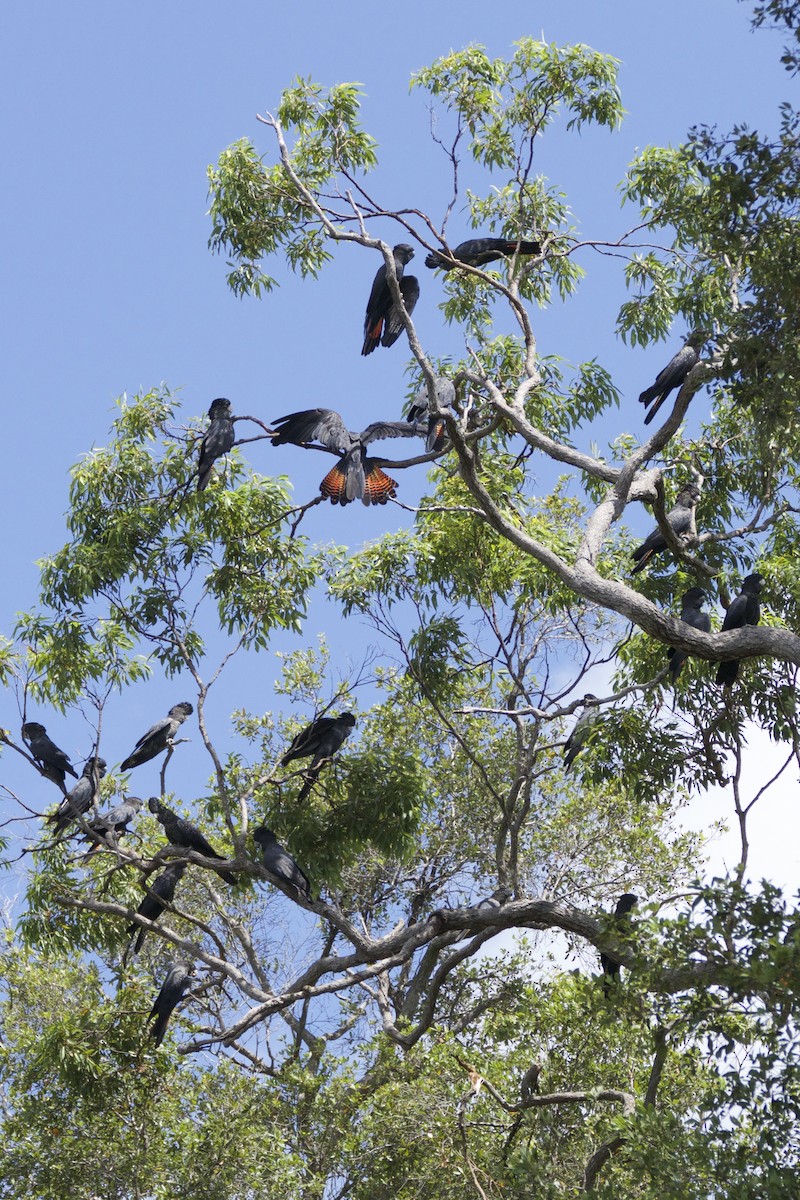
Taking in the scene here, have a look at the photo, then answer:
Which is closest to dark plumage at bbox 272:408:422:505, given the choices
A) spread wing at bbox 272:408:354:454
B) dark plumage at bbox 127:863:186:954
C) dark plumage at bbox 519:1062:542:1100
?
spread wing at bbox 272:408:354:454

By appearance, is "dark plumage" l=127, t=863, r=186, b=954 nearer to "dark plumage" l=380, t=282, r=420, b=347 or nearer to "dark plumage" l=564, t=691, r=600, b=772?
"dark plumage" l=564, t=691, r=600, b=772

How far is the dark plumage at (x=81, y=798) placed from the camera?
8664 mm

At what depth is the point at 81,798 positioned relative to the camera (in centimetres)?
908

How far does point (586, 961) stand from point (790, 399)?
6.37m

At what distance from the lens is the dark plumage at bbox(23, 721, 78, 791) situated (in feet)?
30.2

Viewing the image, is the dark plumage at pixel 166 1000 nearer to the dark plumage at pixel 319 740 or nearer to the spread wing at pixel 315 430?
the dark plumage at pixel 319 740

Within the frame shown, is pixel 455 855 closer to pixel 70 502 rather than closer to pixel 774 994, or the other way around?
pixel 70 502

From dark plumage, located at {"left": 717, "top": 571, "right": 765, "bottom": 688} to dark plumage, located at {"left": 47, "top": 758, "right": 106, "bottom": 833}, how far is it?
12.6 feet

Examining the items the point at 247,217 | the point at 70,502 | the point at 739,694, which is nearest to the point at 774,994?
the point at 739,694

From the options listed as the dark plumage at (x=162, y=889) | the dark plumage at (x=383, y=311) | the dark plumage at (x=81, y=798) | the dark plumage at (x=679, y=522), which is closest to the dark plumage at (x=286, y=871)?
the dark plumage at (x=162, y=889)

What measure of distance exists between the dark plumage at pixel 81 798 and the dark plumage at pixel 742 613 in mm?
3828

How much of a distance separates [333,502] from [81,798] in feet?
8.36

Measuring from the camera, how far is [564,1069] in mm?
7617

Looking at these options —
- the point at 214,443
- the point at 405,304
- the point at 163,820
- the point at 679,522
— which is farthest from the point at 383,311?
the point at 163,820
